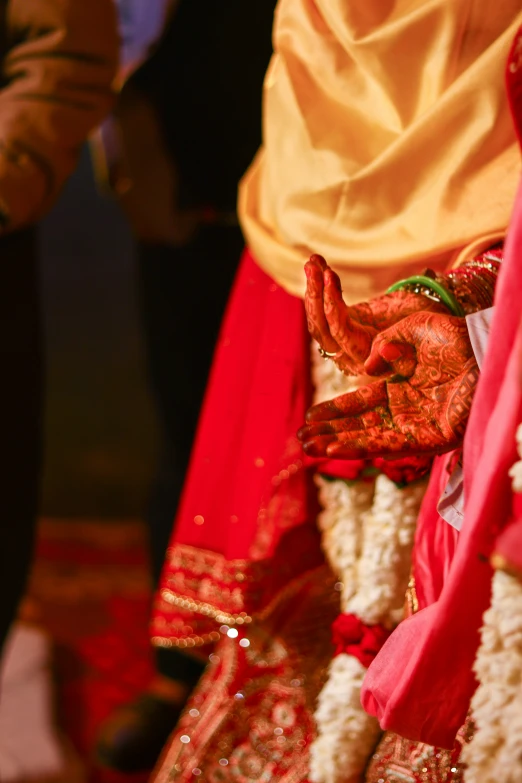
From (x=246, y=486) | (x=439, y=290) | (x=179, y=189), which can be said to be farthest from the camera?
(x=179, y=189)

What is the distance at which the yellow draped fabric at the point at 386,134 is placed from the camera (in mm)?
586

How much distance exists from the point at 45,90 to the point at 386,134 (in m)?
0.42

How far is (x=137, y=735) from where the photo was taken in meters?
1.17

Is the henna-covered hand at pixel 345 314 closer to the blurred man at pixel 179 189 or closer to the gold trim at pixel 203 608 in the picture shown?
the gold trim at pixel 203 608

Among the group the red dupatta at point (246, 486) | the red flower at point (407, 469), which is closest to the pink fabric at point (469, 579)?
the red flower at point (407, 469)

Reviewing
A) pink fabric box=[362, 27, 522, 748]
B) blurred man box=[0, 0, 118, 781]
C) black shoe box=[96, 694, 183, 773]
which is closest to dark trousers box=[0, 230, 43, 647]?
blurred man box=[0, 0, 118, 781]

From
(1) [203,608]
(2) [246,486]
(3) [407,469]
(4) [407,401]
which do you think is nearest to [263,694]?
(1) [203,608]

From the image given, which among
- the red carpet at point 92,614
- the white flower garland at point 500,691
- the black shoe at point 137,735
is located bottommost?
the red carpet at point 92,614

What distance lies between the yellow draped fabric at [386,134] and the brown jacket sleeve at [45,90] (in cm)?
28

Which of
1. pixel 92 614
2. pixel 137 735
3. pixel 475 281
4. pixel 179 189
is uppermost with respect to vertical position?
pixel 475 281

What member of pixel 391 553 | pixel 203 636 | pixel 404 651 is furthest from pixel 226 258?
pixel 404 651

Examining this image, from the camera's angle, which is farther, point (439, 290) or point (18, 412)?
point (18, 412)

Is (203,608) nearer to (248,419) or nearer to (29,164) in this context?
(248,419)

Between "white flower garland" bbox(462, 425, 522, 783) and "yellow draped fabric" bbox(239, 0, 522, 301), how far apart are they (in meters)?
0.27
